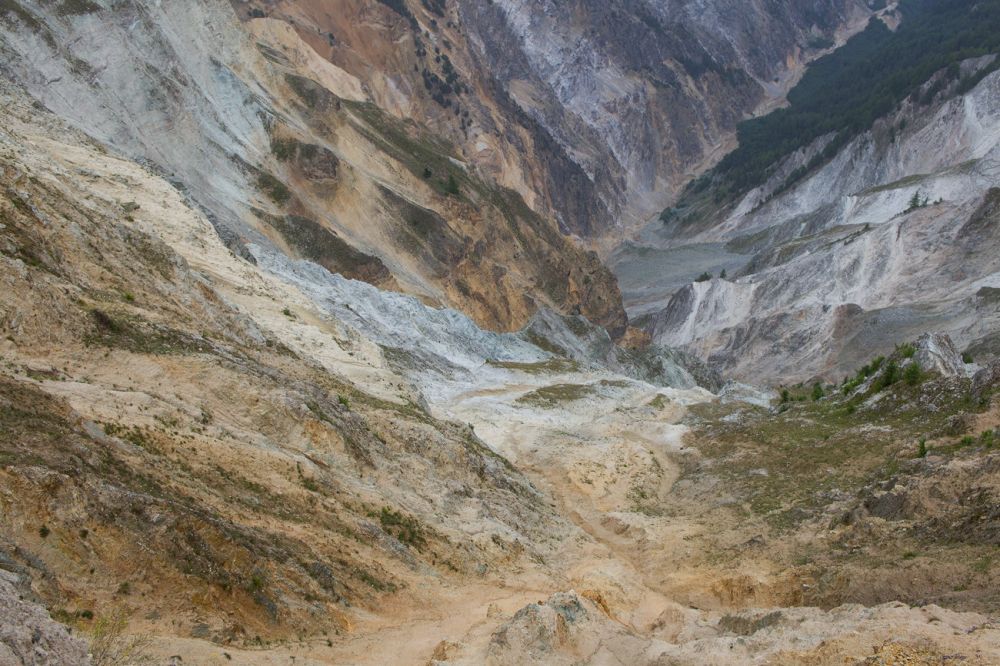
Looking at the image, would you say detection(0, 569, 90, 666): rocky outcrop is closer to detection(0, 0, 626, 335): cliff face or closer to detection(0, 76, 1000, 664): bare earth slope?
detection(0, 76, 1000, 664): bare earth slope

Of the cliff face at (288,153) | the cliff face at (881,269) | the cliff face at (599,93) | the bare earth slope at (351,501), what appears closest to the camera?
the bare earth slope at (351,501)

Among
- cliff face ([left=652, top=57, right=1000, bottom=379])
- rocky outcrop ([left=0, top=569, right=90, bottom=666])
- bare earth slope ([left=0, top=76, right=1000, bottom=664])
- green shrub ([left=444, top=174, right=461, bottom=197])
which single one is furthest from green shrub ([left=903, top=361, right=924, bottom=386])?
green shrub ([left=444, top=174, right=461, bottom=197])

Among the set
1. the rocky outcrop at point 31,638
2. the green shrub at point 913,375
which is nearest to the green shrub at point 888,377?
the green shrub at point 913,375

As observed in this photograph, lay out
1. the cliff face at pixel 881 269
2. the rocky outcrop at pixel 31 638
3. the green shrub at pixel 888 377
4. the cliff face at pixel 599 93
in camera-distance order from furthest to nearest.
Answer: the cliff face at pixel 599 93 → the cliff face at pixel 881 269 → the green shrub at pixel 888 377 → the rocky outcrop at pixel 31 638

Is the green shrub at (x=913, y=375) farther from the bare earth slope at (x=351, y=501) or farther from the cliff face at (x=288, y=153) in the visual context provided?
the cliff face at (x=288, y=153)

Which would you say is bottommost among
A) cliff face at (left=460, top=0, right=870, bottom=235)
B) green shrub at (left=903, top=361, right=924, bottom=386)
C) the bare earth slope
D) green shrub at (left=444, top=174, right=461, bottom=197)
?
the bare earth slope

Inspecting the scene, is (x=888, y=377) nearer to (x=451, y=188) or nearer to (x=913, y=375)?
(x=913, y=375)

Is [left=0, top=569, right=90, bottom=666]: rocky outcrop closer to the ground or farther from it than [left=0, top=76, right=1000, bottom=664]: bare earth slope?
closer to the ground

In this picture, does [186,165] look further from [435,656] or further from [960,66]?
[960,66]

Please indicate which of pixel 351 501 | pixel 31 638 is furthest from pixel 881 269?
pixel 31 638
